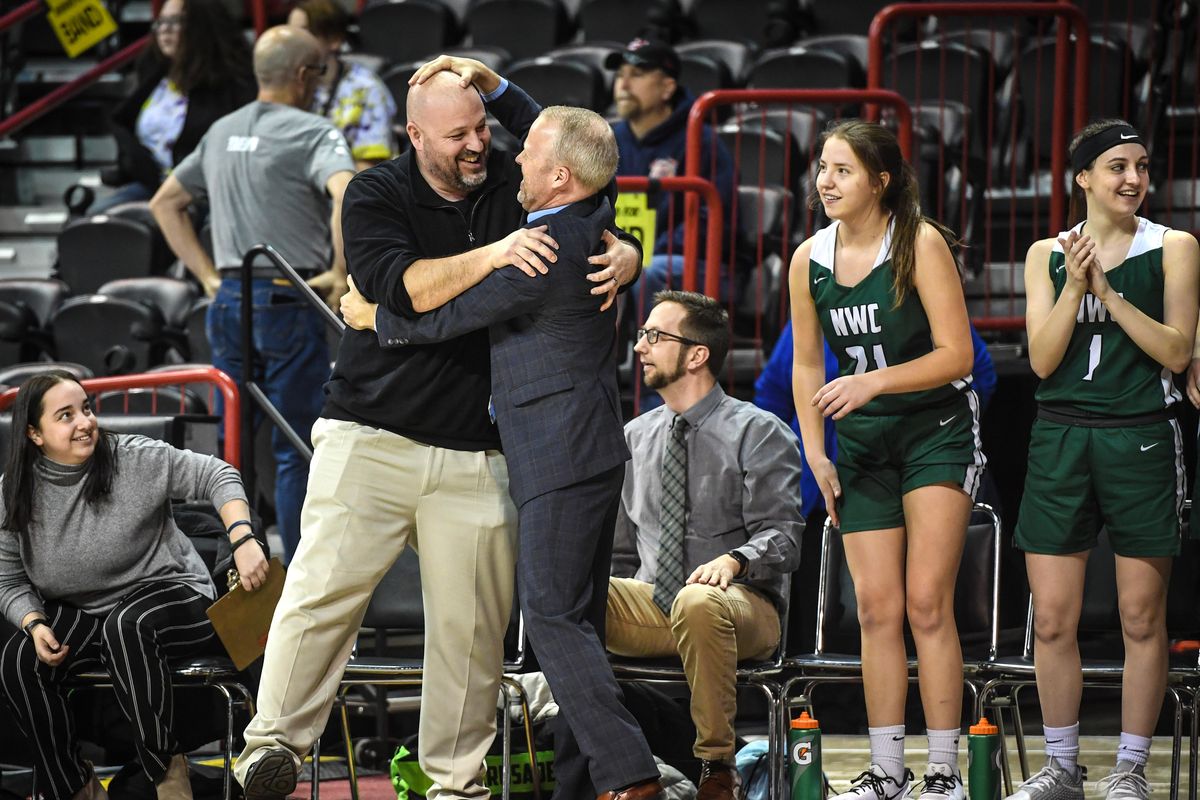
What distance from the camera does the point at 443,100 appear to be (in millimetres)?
3758

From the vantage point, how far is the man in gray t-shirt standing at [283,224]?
581cm

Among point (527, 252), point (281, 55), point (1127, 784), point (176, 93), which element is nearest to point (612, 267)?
point (527, 252)

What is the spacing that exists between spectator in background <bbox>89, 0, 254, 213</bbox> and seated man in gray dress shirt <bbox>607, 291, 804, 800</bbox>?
3.17m

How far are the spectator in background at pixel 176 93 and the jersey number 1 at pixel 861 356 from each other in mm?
3924

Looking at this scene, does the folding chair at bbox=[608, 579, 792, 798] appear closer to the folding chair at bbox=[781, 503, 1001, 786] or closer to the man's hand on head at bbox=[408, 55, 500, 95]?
the folding chair at bbox=[781, 503, 1001, 786]

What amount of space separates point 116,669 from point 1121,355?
2.65 metres

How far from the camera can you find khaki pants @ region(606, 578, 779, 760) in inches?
170

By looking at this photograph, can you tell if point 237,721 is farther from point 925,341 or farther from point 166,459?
point 925,341

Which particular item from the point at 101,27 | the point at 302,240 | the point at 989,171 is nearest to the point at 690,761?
the point at 302,240

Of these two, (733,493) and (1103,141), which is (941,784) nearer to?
(733,493)

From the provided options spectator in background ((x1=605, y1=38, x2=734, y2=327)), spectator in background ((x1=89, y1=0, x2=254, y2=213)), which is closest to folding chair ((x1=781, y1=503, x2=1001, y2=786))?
spectator in background ((x1=605, y1=38, x2=734, y2=327))

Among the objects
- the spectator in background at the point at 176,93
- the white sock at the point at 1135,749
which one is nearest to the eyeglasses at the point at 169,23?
the spectator in background at the point at 176,93

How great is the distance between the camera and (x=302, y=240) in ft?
19.6

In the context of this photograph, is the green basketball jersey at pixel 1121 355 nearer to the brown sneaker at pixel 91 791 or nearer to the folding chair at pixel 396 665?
the folding chair at pixel 396 665
